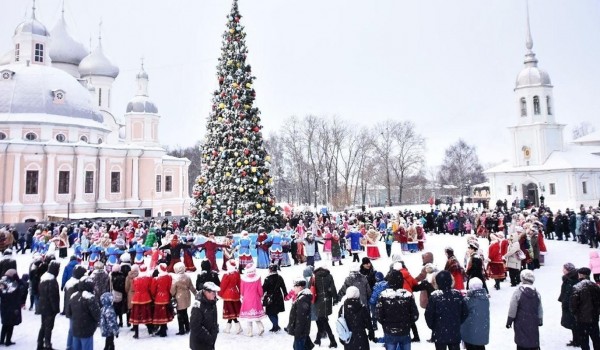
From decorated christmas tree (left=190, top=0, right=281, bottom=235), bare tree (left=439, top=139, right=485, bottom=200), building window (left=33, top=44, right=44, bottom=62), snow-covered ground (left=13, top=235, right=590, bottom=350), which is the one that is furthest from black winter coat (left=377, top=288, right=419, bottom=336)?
bare tree (left=439, top=139, right=485, bottom=200)

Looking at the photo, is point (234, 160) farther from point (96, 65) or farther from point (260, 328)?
point (96, 65)

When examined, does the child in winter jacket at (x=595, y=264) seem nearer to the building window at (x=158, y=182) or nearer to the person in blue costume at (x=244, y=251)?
the person in blue costume at (x=244, y=251)

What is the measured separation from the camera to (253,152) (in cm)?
1945

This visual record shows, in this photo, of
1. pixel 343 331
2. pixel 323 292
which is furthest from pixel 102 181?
pixel 343 331

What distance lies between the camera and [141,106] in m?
51.9

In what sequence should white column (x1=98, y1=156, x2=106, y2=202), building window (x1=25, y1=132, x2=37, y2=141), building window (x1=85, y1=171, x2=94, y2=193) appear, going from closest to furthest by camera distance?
building window (x1=25, y1=132, x2=37, y2=141) < building window (x1=85, y1=171, x2=94, y2=193) < white column (x1=98, y1=156, x2=106, y2=202)

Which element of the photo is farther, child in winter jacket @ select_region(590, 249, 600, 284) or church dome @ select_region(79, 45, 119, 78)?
church dome @ select_region(79, 45, 119, 78)

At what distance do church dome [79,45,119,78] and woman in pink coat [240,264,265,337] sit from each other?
54.3 m

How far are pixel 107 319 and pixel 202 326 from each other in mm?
2679

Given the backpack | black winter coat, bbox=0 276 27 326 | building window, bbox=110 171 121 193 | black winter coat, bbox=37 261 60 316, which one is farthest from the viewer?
building window, bbox=110 171 121 193

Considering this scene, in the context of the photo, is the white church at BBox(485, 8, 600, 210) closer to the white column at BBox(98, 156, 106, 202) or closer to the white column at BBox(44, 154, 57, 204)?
the white column at BBox(98, 156, 106, 202)

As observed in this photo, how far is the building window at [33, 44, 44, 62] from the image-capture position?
4744cm

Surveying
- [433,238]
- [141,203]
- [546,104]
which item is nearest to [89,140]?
[141,203]

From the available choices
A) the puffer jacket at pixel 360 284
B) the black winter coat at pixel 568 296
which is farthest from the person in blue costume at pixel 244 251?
the black winter coat at pixel 568 296
